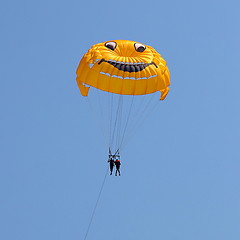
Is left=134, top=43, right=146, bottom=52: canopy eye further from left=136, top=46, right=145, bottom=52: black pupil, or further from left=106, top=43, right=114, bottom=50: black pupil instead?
left=106, top=43, right=114, bottom=50: black pupil

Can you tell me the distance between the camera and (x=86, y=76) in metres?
55.9

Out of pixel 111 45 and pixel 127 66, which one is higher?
pixel 111 45

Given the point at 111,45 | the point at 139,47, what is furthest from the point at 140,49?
the point at 111,45

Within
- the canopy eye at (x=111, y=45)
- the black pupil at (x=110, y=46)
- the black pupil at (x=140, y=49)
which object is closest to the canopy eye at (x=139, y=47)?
the black pupil at (x=140, y=49)

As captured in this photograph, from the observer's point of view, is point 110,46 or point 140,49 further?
point 140,49

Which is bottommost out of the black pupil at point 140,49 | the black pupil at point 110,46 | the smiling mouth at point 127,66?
the smiling mouth at point 127,66

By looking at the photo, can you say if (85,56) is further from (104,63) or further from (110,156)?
(110,156)

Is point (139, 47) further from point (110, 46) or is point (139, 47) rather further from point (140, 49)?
point (110, 46)

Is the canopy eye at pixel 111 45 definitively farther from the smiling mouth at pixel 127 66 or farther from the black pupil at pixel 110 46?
the smiling mouth at pixel 127 66

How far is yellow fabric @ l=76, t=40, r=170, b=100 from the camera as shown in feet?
180

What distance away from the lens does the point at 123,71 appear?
54.7m

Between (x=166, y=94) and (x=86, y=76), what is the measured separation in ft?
17.9

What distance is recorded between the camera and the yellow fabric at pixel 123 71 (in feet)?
180

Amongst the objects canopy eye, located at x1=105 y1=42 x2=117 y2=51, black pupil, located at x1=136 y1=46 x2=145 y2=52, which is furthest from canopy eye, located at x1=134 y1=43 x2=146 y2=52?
canopy eye, located at x1=105 y1=42 x2=117 y2=51
